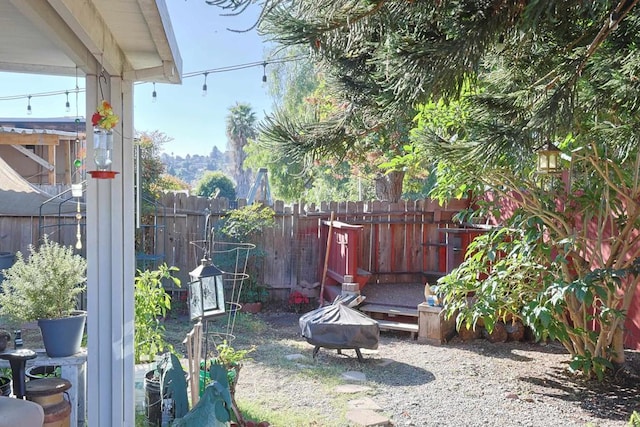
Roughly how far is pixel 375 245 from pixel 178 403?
17.7 ft

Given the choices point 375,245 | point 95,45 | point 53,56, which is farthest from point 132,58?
point 375,245

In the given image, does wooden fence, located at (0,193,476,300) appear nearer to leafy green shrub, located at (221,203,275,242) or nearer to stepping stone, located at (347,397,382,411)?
leafy green shrub, located at (221,203,275,242)

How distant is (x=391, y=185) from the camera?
9281 millimetres

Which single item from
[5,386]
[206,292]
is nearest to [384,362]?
[206,292]

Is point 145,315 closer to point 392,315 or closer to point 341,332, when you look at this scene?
point 341,332

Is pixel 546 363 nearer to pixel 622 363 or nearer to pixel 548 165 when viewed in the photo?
pixel 622 363

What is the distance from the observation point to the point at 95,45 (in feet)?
7.24

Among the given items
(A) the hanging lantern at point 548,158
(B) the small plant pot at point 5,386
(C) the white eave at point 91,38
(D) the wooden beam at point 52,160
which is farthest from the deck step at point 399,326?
(D) the wooden beam at point 52,160

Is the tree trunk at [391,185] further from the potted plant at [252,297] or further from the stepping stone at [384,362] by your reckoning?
the stepping stone at [384,362]

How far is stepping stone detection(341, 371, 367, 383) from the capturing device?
4637 mm

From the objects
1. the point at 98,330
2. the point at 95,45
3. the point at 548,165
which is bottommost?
the point at 98,330

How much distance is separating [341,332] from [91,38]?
11.9ft

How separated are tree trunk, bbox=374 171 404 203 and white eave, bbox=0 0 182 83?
650 cm

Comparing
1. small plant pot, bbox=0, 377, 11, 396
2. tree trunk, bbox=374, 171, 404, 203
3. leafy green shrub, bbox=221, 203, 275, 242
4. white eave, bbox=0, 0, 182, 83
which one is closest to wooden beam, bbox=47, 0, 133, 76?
white eave, bbox=0, 0, 182, 83
